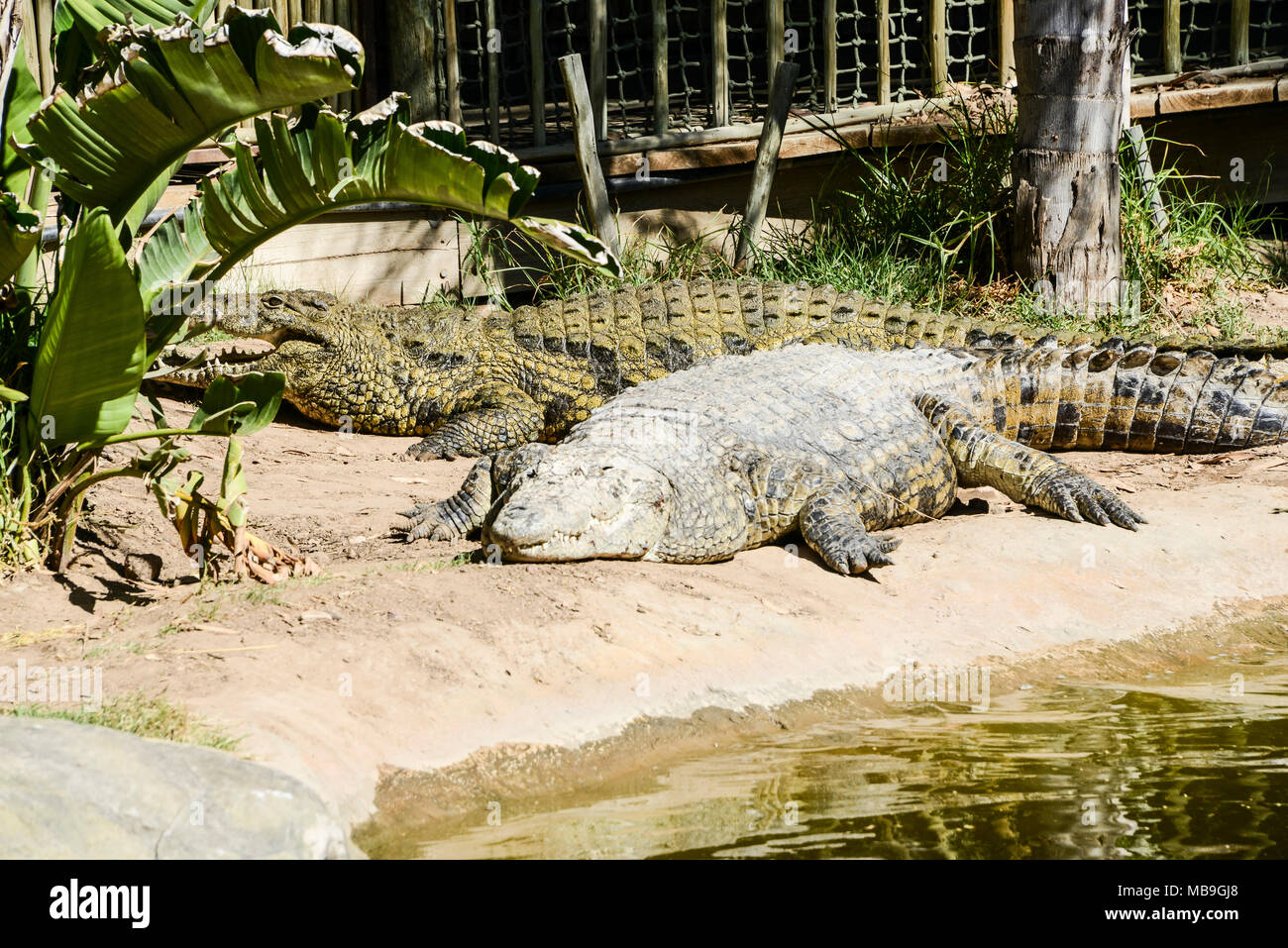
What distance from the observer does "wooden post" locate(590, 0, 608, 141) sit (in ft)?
30.9

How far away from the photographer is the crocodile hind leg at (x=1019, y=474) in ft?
18.4

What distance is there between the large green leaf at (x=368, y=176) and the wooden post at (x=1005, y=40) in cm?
676

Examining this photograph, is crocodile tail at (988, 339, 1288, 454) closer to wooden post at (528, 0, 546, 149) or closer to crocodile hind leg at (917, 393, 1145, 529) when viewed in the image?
crocodile hind leg at (917, 393, 1145, 529)

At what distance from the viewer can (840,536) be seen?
16.8 feet

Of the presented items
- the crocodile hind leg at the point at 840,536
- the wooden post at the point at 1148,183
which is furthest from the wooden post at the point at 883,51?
the crocodile hind leg at the point at 840,536

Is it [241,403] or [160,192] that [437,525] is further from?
[160,192]

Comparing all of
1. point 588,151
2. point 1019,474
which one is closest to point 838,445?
point 1019,474

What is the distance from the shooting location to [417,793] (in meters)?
3.31

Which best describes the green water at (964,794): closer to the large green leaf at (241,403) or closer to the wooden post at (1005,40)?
the large green leaf at (241,403)

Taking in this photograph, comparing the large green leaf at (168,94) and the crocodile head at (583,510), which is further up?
the large green leaf at (168,94)

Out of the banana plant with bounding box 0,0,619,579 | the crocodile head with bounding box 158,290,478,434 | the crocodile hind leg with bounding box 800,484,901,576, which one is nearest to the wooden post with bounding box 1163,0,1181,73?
the crocodile head with bounding box 158,290,478,434

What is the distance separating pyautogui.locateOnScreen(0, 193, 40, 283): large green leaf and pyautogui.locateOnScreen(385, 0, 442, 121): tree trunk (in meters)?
5.88

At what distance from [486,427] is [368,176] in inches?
151
